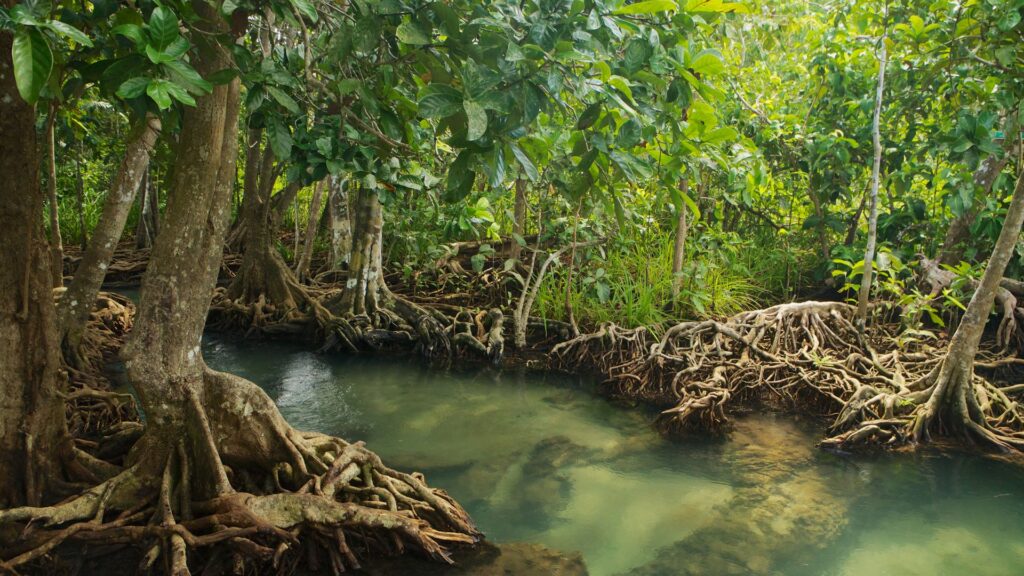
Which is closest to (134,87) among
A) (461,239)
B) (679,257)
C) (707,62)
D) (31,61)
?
(31,61)

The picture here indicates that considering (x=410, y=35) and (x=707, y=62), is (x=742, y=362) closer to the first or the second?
(x=707, y=62)

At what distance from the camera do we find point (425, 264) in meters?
9.45

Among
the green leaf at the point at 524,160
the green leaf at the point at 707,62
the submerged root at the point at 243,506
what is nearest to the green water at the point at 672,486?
the submerged root at the point at 243,506

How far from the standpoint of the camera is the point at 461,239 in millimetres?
10617

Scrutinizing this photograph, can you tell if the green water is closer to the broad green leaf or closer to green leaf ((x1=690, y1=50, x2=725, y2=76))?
green leaf ((x1=690, y1=50, x2=725, y2=76))

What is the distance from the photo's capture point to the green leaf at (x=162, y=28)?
226 centimetres

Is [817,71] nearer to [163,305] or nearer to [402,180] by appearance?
[402,180]

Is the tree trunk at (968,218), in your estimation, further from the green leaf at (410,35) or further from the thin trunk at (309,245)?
the thin trunk at (309,245)

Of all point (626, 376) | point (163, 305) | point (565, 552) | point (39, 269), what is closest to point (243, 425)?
point (163, 305)

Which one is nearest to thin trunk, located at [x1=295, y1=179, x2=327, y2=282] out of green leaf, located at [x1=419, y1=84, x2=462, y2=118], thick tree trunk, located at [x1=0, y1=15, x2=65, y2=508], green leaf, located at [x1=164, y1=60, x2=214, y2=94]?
thick tree trunk, located at [x1=0, y1=15, x2=65, y2=508]

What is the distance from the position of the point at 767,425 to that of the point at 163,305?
4.87 meters

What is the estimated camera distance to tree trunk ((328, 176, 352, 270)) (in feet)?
32.4

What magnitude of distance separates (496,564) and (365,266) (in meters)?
4.95

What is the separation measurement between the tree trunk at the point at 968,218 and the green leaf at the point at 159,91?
691 centimetres
